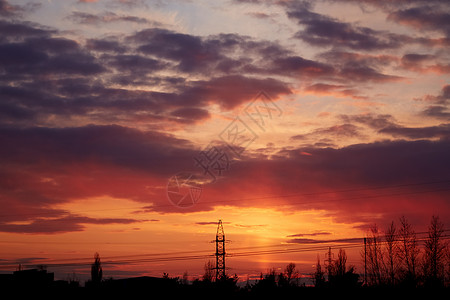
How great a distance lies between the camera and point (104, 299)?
86.5 m

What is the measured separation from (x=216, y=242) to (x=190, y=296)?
14211 mm

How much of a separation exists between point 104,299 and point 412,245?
53177 millimetres

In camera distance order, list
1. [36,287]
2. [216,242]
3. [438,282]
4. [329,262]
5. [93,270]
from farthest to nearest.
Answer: [329,262] < [93,270] < [216,242] < [36,287] < [438,282]

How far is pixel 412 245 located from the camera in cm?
8788

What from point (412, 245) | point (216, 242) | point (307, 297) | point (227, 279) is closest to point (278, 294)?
point (307, 297)

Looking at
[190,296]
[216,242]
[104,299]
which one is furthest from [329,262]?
[104,299]

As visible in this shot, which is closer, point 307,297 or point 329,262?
point 307,297

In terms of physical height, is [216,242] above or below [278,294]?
above

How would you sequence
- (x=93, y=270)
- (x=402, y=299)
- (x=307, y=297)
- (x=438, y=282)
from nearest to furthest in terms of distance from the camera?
(x=402, y=299), (x=438, y=282), (x=307, y=297), (x=93, y=270)

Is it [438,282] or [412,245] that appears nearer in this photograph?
[438,282]

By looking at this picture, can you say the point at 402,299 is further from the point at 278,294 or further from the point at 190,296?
the point at 190,296

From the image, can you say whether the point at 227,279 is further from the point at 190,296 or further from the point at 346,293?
the point at 346,293

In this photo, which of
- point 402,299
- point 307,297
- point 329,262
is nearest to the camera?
point 402,299

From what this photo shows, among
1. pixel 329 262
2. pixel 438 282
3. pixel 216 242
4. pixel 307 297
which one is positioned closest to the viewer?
pixel 438 282
